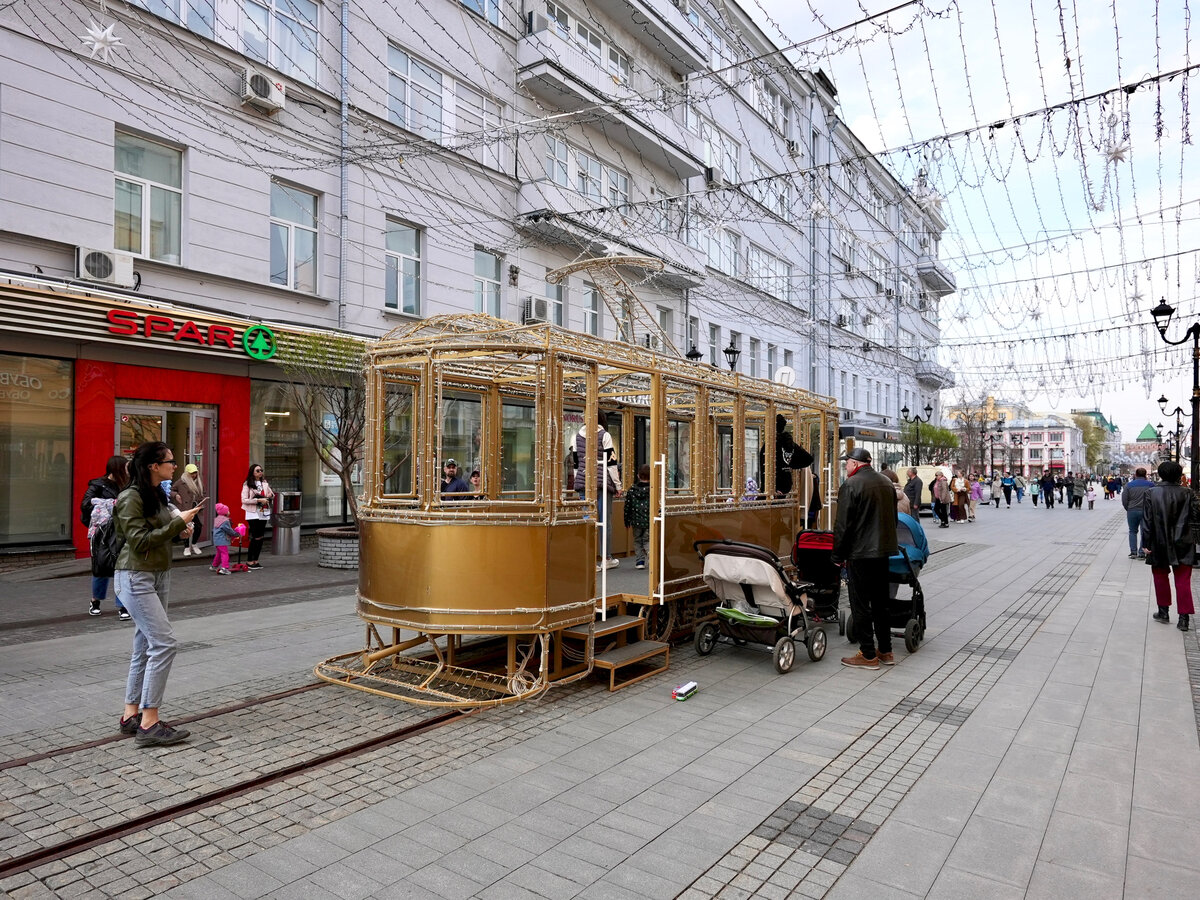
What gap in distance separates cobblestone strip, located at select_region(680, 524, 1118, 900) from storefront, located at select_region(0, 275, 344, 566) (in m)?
12.4

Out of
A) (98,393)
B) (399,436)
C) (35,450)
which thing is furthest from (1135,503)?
(35,450)

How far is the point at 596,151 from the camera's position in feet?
75.6

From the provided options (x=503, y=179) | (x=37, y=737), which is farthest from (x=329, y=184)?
(x=37, y=737)

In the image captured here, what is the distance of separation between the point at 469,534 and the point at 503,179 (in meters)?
16.2

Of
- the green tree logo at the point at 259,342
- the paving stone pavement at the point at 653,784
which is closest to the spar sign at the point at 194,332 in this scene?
the green tree logo at the point at 259,342

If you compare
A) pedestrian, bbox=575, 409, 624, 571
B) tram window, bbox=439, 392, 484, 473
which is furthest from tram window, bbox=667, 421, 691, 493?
tram window, bbox=439, 392, 484, 473

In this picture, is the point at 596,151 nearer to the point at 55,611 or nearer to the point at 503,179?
the point at 503,179

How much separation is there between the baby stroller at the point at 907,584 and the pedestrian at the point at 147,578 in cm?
602

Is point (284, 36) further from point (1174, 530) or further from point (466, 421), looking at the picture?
point (1174, 530)

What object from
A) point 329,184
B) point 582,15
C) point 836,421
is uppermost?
point 582,15

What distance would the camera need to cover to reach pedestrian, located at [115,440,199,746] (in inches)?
199

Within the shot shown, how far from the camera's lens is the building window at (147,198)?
43.8 feet

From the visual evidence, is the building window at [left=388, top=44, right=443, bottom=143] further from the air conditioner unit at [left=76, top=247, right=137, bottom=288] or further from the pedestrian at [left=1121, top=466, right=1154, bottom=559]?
the pedestrian at [left=1121, top=466, right=1154, bottom=559]

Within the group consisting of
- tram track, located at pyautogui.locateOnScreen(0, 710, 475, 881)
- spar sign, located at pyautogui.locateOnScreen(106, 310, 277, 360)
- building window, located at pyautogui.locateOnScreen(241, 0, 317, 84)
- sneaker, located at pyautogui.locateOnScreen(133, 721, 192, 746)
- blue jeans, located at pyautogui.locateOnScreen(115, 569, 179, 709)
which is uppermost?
building window, located at pyautogui.locateOnScreen(241, 0, 317, 84)
